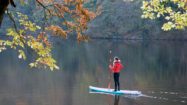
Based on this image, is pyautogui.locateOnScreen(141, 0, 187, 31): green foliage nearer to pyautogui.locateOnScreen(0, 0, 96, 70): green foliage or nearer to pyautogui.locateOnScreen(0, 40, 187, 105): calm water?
pyautogui.locateOnScreen(0, 0, 96, 70): green foliage

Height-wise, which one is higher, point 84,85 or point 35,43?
point 35,43

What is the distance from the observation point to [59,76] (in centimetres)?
3253

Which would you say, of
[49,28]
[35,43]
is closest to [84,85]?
[49,28]

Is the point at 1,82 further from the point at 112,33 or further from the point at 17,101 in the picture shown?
the point at 112,33

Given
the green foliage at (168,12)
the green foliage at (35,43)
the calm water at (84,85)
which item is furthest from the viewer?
the calm water at (84,85)

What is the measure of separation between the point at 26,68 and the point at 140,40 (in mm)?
56688

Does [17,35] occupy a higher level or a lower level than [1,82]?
higher

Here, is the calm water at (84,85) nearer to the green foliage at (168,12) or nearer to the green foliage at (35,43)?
the green foliage at (168,12)

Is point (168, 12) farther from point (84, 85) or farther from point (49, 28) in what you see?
point (84, 85)

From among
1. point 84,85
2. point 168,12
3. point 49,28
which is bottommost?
point 84,85

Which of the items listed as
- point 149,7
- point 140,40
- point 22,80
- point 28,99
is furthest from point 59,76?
point 140,40

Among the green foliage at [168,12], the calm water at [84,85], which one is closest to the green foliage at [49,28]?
the green foliage at [168,12]

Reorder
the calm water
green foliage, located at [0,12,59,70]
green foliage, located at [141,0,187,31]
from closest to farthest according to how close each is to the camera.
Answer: green foliage, located at [0,12,59,70], green foliage, located at [141,0,187,31], the calm water

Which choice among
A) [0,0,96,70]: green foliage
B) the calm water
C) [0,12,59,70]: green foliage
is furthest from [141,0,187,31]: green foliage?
the calm water
